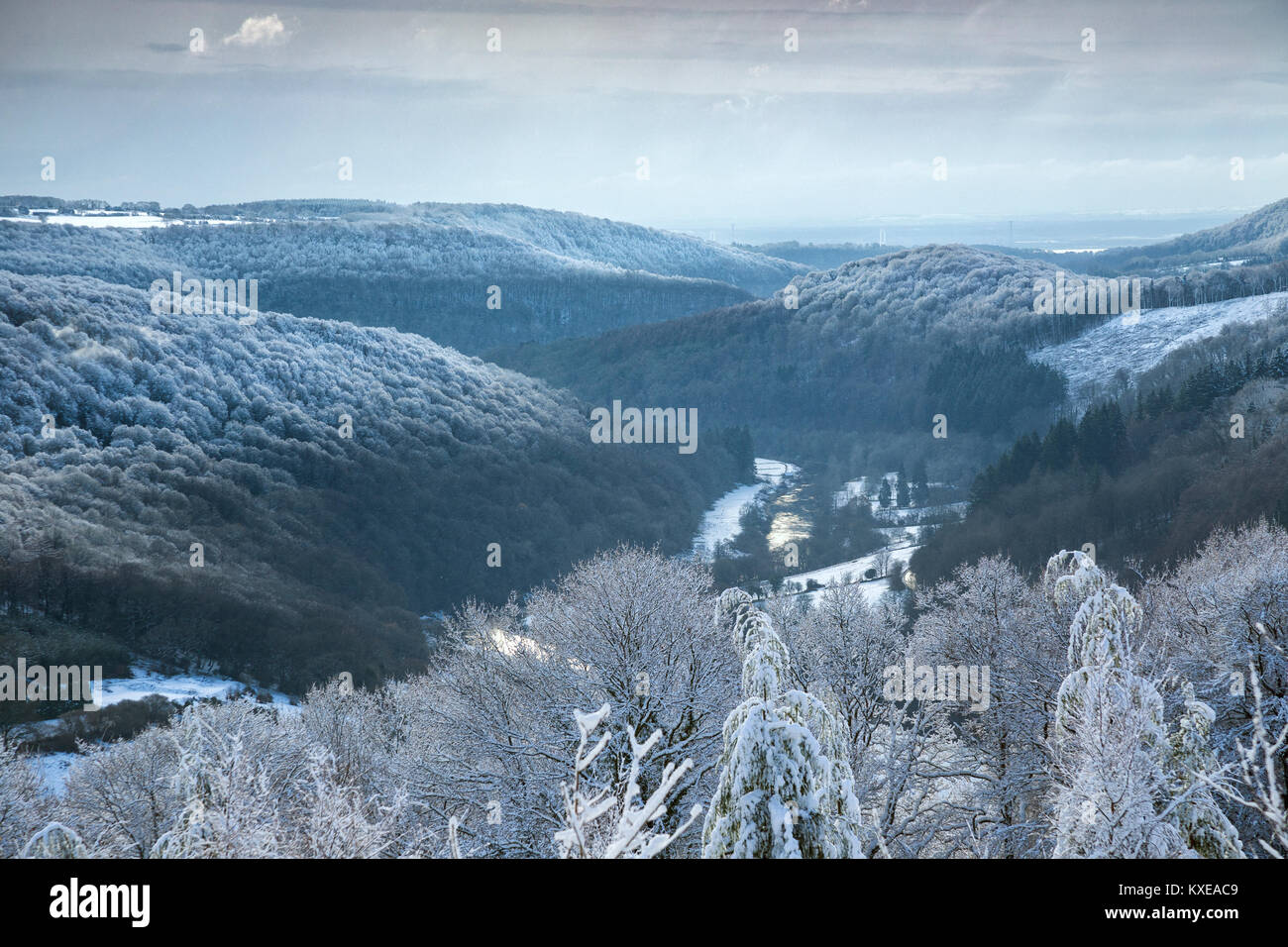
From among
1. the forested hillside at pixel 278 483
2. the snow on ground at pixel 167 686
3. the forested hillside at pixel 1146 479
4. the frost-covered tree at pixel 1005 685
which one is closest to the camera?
the frost-covered tree at pixel 1005 685

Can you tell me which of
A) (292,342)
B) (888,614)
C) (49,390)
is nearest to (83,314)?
(49,390)

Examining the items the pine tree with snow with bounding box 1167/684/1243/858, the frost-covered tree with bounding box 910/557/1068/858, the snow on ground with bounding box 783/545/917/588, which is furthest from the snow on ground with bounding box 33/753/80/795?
the snow on ground with bounding box 783/545/917/588

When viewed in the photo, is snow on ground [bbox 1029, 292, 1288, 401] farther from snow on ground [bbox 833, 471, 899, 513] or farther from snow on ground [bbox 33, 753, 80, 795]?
snow on ground [bbox 33, 753, 80, 795]

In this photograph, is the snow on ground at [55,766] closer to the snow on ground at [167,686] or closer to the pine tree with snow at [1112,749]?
the snow on ground at [167,686]

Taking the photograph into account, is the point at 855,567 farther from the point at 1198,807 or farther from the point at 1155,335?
the point at 1155,335

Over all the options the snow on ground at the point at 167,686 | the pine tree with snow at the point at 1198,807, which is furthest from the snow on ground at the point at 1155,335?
the pine tree with snow at the point at 1198,807

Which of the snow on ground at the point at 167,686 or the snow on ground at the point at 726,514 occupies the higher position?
the snow on ground at the point at 726,514

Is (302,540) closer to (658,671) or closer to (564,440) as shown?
(564,440)

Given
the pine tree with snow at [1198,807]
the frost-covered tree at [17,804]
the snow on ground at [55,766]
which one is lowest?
the snow on ground at [55,766]
